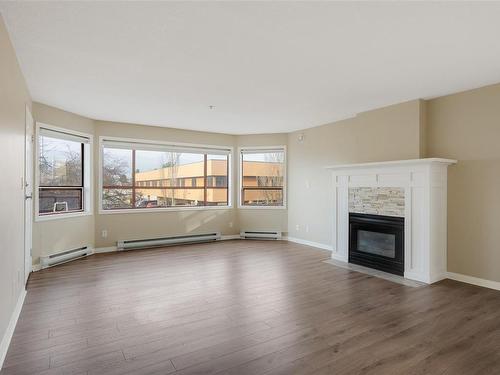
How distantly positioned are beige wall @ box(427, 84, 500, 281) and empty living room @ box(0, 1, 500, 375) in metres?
0.02

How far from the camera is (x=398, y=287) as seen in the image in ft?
12.6

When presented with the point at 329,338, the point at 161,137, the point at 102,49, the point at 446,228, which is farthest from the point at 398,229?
the point at 161,137

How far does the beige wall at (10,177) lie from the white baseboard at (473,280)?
4998 millimetres

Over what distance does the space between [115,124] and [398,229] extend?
5.24m

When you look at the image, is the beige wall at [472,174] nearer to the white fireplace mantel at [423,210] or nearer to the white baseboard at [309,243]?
the white fireplace mantel at [423,210]

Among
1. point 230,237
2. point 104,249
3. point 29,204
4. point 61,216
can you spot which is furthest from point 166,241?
point 29,204

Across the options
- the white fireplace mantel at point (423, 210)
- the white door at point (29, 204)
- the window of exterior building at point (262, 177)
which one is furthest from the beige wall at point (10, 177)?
the window of exterior building at point (262, 177)

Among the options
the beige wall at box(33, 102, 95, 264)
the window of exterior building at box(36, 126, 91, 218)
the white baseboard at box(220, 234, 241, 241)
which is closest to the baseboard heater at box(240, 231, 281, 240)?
the white baseboard at box(220, 234, 241, 241)

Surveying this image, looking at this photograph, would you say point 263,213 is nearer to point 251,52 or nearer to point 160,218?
point 160,218

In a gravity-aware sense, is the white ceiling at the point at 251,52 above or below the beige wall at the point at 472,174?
above

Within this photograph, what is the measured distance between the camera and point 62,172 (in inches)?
203

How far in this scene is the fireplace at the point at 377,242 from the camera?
4.37m

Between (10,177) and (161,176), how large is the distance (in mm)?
3818

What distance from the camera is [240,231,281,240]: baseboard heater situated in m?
7.03
